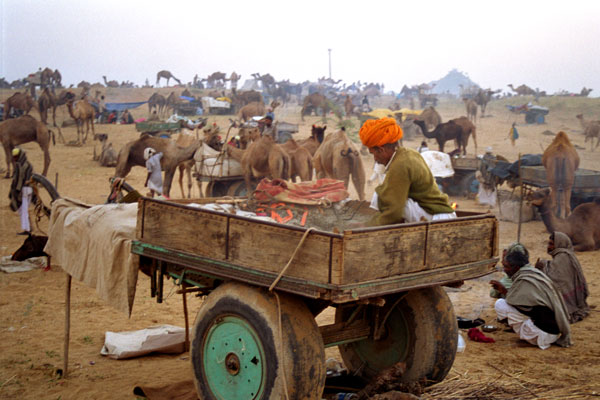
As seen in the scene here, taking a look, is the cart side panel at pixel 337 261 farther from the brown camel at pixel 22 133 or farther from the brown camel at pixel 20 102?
the brown camel at pixel 20 102

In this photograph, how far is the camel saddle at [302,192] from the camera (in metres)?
7.05

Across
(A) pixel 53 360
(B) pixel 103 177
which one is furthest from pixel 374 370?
(B) pixel 103 177

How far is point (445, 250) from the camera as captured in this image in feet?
12.1

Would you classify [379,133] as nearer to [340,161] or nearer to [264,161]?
[264,161]

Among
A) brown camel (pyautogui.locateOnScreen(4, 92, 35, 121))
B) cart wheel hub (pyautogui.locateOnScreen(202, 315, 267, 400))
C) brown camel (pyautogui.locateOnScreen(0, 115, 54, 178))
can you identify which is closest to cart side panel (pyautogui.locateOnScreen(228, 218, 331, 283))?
cart wheel hub (pyautogui.locateOnScreen(202, 315, 267, 400))

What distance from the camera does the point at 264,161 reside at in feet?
41.5

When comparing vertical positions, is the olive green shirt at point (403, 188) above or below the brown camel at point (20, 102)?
below

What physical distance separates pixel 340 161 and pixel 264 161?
1766 mm

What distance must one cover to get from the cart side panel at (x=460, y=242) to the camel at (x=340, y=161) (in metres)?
9.04

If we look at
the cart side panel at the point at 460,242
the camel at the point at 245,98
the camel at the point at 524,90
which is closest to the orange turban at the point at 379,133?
the cart side panel at the point at 460,242

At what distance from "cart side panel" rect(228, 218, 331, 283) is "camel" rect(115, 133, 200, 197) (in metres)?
10.9

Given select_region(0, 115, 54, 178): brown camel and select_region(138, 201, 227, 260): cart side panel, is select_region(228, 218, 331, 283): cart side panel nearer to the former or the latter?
select_region(138, 201, 227, 260): cart side panel

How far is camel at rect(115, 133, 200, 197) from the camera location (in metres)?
14.1

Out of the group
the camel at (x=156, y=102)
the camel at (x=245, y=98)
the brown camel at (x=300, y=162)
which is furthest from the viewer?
the camel at (x=245, y=98)
